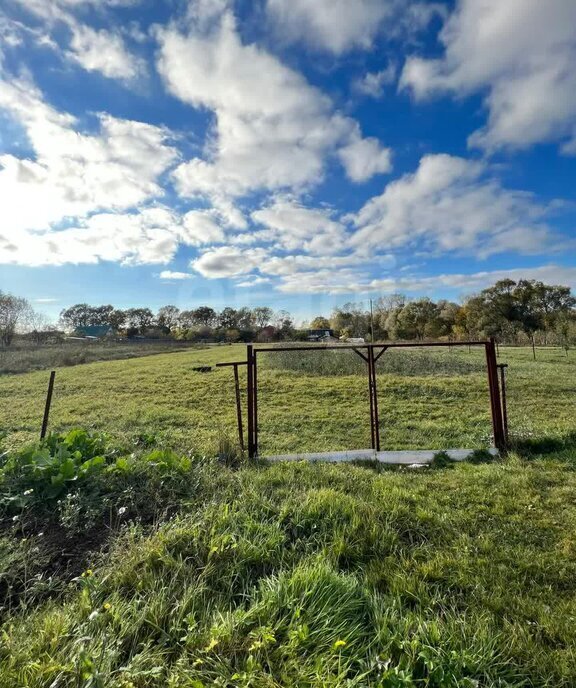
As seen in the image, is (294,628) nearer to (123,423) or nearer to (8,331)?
(123,423)

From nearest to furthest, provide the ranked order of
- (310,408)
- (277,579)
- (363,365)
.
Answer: (277,579), (310,408), (363,365)

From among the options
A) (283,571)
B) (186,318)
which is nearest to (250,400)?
(283,571)

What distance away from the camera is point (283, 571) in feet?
6.79

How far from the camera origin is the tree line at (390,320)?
32.9 m

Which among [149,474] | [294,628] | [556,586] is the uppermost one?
[149,474]

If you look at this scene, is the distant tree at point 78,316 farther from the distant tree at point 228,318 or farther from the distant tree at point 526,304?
the distant tree at point 526,304

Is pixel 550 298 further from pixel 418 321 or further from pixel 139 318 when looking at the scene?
pixel 139 318

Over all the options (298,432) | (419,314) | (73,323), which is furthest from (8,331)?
(419,314)

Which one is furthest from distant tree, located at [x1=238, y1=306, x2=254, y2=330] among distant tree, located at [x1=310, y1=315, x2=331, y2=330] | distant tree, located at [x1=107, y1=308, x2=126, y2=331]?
distant tree, located at [x1=107, y1=308, x2=126, y2=331]

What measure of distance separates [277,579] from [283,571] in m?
0.06

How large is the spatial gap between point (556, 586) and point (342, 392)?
25.5 feet

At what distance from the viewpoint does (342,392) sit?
991 centimetres

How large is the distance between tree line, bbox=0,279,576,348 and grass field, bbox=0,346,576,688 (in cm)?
2448

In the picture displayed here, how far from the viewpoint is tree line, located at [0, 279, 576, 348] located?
3288 cm
